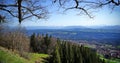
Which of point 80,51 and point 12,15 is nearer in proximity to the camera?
point 12,15

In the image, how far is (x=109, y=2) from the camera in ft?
25.5

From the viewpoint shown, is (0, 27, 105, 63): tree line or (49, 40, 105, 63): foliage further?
(49, 40, 105, 63): foliage

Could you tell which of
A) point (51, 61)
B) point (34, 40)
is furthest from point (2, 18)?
point (34, 40)

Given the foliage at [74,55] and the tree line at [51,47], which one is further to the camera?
the foliage at [74,55]

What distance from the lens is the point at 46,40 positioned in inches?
3556

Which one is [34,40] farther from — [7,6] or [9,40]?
[7,6]

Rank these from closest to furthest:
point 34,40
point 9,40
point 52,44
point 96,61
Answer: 1. point 9,40
2. point 96,61
3. point 34,40
4. point 52,44

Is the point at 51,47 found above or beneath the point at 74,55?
beneath

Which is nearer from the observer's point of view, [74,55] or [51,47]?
[74,55]

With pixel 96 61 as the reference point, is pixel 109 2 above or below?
above

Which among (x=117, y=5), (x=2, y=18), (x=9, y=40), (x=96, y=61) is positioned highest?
(x=117, y=5)

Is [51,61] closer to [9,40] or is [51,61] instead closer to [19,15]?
[9,40]

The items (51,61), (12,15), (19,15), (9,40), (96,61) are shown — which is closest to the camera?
(19,15)

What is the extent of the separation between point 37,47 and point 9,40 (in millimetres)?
40693
